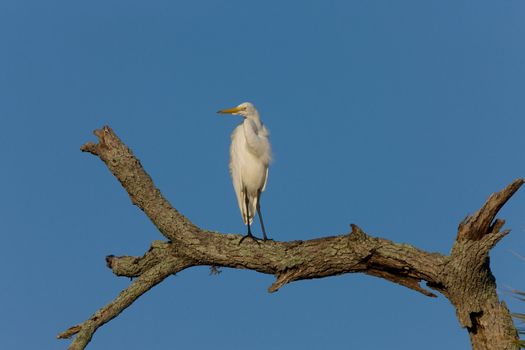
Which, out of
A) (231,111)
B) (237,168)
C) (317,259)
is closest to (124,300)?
(317,259)

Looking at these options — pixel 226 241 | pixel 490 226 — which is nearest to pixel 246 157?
pixel 226 241

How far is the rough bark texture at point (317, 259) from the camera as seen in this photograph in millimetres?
4734

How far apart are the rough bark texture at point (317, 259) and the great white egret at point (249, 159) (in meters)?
1.73

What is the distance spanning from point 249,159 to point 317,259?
2.41 metres

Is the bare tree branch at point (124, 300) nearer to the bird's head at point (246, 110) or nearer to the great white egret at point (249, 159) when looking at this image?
the great white egret at point (249, 159)

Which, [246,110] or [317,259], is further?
[246,110]

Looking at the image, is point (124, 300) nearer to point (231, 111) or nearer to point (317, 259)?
point (317, 259)

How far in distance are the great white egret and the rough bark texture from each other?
173 cm

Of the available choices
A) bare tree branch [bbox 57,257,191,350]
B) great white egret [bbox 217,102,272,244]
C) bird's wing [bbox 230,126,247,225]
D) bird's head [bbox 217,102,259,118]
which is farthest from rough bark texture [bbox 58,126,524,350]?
bird's head [bbox 217,102,259,118]

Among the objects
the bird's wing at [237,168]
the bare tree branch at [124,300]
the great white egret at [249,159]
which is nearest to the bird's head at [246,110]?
the great white egret at [249,159]

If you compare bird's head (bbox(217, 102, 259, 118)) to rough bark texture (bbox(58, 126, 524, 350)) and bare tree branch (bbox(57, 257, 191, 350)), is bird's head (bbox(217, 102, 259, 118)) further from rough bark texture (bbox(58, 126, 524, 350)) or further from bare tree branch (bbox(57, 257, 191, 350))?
bare tree branch (bbox(57, 257, 191, 350))

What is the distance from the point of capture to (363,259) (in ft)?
16.2

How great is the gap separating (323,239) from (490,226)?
4.17 feet

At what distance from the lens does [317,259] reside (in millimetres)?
5023
